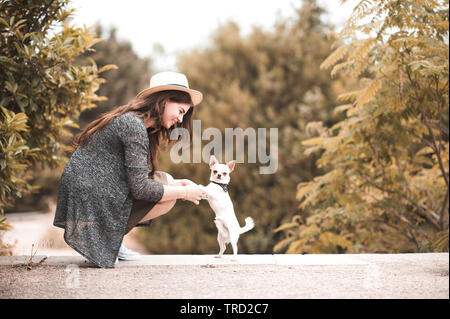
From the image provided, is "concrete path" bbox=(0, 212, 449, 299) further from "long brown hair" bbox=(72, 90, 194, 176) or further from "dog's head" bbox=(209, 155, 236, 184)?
"long brown hair" bbox=(72, 90, 194, 176)

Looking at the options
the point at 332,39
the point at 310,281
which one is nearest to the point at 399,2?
the point at 310,281

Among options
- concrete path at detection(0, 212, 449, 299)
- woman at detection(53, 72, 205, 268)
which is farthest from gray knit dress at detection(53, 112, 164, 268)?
concrete path at detection(0, 212, 449, 299)

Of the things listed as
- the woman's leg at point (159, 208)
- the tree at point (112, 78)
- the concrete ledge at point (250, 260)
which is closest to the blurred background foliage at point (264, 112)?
the concrete ledge at point (250, 260)

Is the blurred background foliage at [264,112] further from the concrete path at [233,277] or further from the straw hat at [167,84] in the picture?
the straw hat at [167,84]

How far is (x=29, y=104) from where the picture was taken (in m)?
4.67

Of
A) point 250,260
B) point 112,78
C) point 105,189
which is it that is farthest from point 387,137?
point 112,78

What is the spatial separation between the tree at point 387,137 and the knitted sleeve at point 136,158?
2.64m

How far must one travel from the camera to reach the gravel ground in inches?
104

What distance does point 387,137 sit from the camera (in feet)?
17.6

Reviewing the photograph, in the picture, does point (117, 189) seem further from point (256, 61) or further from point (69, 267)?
point (256, 61)

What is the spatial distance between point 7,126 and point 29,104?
2.67ft

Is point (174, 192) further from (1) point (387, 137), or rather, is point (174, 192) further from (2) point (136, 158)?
(1) point (387, 137)

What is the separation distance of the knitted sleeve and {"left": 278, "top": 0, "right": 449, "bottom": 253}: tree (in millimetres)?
2641

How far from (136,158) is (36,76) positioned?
205 centimetres
